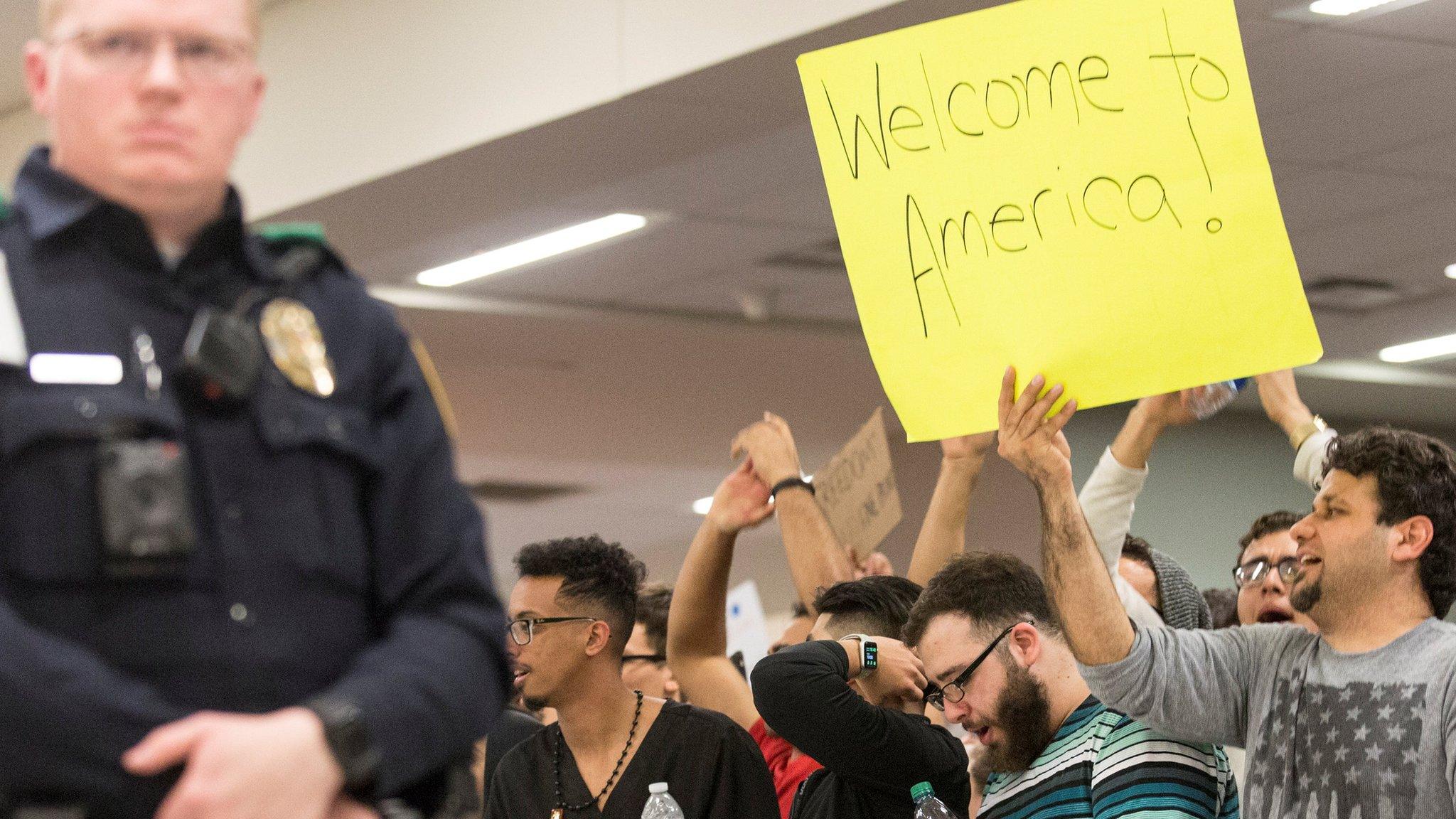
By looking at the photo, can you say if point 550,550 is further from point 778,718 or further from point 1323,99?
point 1323,99

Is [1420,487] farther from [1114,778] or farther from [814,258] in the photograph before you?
[814,258]

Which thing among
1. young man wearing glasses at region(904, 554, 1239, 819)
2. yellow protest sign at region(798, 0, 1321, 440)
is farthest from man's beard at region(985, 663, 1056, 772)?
yellow protest sign at region(798, 0, 1321, 440)

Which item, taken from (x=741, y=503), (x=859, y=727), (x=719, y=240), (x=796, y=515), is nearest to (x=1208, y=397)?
(x=859, y=727)

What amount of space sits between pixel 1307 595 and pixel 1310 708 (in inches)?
6.3

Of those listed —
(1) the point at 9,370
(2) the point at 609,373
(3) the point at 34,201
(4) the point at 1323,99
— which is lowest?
(2) the point at 609,373

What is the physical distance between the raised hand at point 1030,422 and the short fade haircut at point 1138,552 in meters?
1.51

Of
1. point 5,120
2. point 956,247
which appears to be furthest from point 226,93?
point 5,120

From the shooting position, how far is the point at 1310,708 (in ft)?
8.24

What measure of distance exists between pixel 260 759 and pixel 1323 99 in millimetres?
4400

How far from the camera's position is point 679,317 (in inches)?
297

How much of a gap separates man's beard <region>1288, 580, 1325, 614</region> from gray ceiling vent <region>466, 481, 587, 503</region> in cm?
831

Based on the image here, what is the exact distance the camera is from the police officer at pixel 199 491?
116 centimetres

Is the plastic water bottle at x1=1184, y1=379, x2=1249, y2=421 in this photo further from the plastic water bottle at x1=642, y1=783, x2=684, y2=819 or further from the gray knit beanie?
the plastic water bottle at x1=642, y1=783, x2=684, y2=819

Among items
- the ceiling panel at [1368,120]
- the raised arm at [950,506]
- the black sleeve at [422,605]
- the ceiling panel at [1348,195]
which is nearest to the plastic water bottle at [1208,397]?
the raised arm at [950,506]
